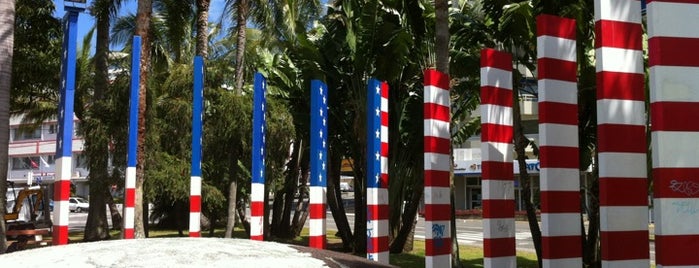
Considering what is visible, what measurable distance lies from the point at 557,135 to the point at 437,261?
9.60 feet

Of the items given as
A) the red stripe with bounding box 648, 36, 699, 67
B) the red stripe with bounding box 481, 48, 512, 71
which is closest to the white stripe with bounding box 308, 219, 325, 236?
the red stripe with bounding box 481, 48, 512, 71

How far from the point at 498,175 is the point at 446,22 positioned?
3640mm

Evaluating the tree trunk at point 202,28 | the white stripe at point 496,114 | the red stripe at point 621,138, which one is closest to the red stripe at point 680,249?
the red stripe at point 621,138

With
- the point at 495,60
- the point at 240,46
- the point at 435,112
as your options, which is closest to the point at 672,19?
the point at 495,60

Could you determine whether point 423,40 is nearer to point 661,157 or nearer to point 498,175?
point 498,175

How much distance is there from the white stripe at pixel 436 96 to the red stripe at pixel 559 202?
2.73m

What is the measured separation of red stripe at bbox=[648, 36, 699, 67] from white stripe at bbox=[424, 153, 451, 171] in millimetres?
4400

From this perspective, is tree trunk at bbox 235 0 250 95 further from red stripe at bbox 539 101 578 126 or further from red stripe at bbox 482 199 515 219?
red stripe at bbox 539 101 578 126

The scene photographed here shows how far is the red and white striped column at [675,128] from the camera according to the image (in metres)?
4.29

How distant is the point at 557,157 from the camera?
244 inches

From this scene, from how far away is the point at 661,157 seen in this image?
4.32 metres

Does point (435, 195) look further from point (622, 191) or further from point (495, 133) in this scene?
point (622, 191)

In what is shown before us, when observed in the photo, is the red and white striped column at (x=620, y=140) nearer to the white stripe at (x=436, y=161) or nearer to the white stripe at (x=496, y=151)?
the white stripe at (x=496, y=151)

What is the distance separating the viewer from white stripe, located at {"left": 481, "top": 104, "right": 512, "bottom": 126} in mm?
7566
